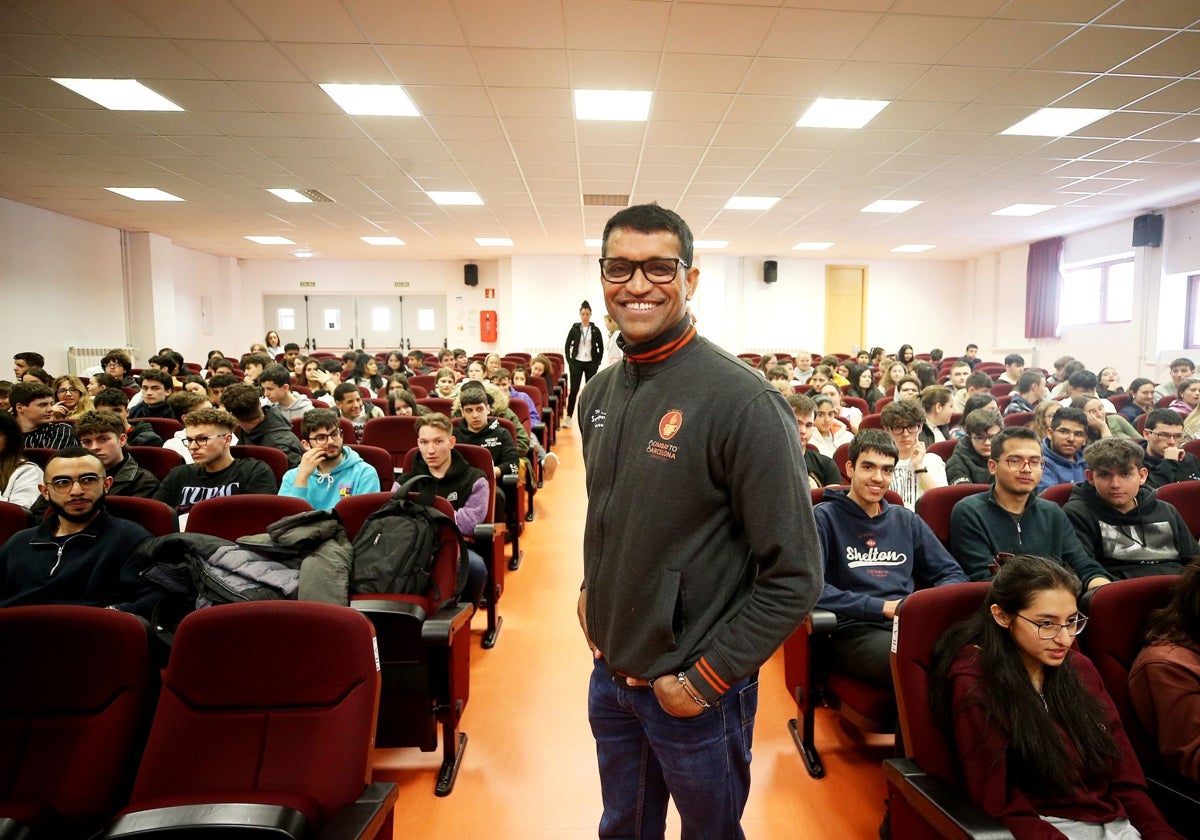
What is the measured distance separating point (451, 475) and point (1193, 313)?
10.8 m

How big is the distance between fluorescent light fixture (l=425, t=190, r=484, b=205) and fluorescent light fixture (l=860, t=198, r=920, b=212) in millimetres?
5304

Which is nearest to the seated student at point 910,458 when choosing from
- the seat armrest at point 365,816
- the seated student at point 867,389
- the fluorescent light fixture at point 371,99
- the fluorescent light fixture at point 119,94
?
the seat armrest at point 365,816

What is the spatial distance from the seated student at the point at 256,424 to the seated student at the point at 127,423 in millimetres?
696

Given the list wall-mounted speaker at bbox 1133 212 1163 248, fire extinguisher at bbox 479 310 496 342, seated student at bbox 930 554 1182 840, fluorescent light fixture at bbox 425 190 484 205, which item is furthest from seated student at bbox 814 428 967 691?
fire extinguisher at bbox 479 310 496 342

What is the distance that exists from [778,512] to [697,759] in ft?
1.56

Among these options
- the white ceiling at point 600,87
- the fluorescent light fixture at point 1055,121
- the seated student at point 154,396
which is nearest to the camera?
the white ceiling at point 600,87

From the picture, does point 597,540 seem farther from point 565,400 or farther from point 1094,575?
point 565,400

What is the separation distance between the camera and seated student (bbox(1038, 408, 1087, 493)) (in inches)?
134

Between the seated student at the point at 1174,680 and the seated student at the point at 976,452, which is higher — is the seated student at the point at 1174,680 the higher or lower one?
the lower one

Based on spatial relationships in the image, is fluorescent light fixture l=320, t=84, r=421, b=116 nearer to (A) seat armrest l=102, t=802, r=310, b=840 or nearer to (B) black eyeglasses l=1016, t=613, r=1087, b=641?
(A) seat armrest l=102, t=802, r=310, b=840

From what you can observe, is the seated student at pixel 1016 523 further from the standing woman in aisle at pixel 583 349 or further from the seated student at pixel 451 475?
the standing woman in aisle at pixel 583 349

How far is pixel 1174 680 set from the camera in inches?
63.0

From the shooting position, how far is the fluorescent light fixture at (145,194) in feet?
26.4

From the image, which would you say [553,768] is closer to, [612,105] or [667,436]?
[667,436]
